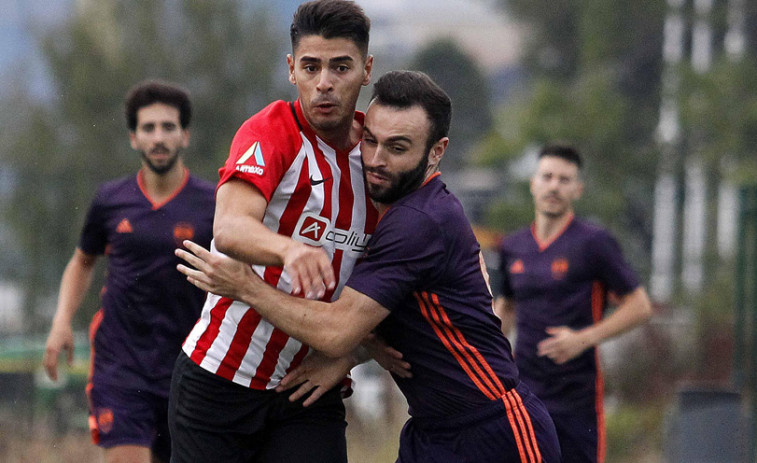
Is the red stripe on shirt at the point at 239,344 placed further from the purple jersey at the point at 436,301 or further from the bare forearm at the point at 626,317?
the bare forearm at the point at 626,317

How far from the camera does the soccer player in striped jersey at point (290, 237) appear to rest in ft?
12.0

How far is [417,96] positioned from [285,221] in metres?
0.64

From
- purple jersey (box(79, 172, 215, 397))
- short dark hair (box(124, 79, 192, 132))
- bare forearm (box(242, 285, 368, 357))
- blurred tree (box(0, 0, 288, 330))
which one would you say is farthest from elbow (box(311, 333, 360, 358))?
blurred tree (box(0, 0, 288, 330))

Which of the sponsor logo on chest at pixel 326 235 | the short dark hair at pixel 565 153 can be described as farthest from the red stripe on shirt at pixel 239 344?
the short dark hair at pixel 565 153

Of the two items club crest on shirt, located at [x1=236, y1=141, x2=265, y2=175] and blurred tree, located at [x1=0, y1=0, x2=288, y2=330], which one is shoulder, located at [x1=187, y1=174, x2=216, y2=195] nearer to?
club crest on shirt, located at [x1=236, y1=141, x2=265, y2=175]

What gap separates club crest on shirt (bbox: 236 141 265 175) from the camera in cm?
346

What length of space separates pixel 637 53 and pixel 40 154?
30.7 feet

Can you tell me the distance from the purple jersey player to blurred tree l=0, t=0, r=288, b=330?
224 inches

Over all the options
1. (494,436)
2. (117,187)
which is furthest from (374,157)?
(117,187)

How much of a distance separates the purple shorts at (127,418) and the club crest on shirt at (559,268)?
2.52 meters

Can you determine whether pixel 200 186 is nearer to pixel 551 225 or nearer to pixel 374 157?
pixel 551 225

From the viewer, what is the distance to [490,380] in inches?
146

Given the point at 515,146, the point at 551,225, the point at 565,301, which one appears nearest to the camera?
the point at 565,301

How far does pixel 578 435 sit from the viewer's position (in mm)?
6203
